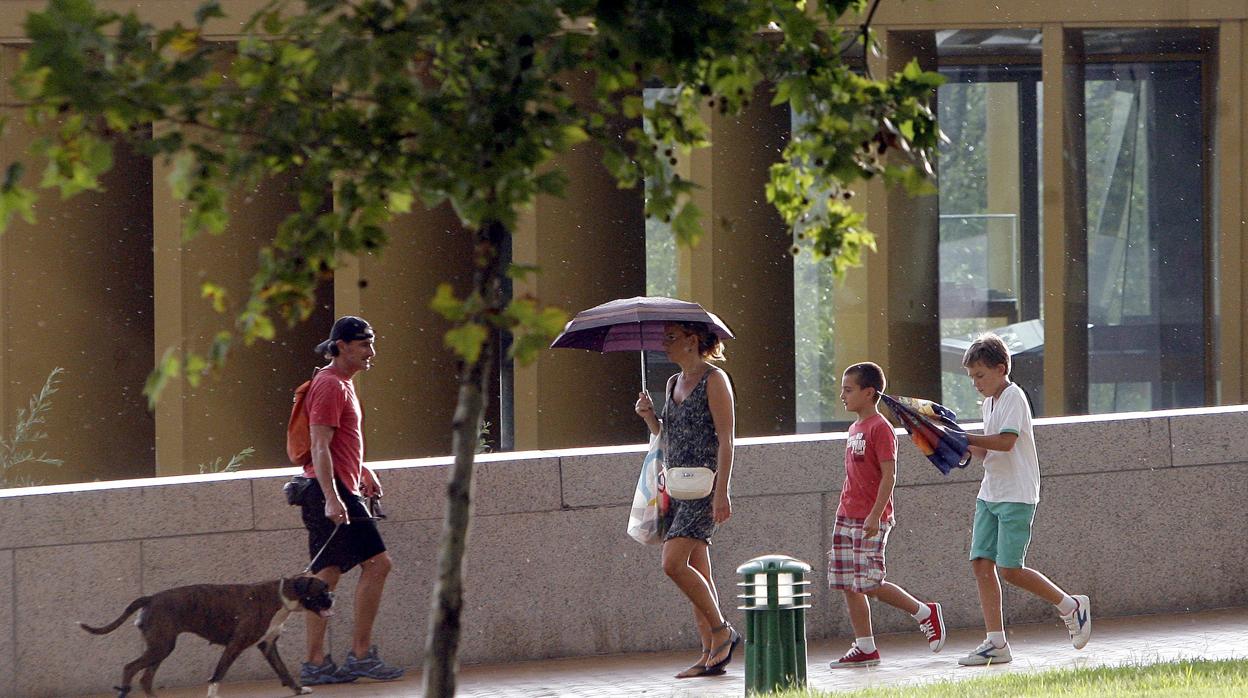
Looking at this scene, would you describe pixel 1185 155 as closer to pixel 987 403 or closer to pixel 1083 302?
pixel 1083 302

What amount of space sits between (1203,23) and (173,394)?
11.1m

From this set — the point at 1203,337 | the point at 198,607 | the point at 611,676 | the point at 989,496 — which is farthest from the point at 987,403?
the point at 1203,337

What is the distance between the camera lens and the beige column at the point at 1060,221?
16938mm

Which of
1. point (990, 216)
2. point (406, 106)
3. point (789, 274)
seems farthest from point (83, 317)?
point (406, 106)

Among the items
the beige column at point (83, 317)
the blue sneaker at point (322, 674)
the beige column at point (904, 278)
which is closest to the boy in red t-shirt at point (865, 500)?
the blue sneaker at point (322, 674)

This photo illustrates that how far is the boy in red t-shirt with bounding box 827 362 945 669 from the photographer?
805 cm

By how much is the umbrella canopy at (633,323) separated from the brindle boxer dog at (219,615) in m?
1.85

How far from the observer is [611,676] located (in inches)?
339

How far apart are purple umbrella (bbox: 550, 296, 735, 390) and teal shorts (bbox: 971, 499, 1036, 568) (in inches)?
61.1

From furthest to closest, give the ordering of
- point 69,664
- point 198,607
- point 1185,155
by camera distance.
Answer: point 1185,155 < point 69,664 < point 198,607

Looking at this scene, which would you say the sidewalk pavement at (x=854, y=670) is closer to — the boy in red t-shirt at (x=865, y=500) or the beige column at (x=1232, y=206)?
the boy in red t-shirt at (x=865, y=500)

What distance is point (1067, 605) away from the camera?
834cm

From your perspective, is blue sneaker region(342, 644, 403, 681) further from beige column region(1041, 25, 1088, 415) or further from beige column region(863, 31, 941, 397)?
beige column region(1041, 25, 1088, 415)

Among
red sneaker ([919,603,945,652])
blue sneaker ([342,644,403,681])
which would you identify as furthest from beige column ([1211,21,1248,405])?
blue sneaker ([342,644,403,681])
